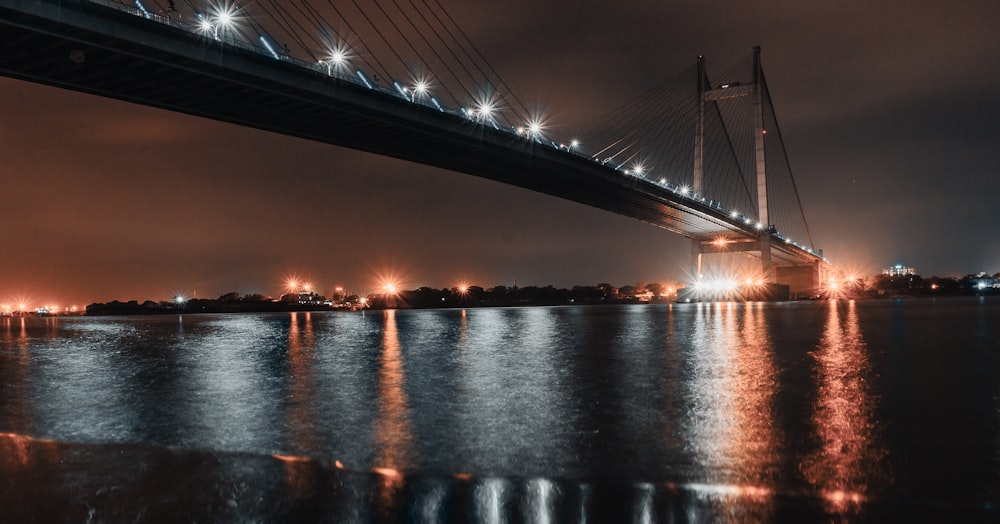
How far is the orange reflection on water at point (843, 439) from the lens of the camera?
403 centimetres

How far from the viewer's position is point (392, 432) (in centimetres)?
592

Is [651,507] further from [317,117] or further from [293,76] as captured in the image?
[317,117]

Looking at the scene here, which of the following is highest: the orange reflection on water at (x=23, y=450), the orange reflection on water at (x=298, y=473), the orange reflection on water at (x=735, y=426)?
the orange reflection on water at (x=298, y=473)

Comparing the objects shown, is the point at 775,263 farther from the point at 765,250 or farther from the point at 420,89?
the point at 420,89

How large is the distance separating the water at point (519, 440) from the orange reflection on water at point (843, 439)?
0.03 meters

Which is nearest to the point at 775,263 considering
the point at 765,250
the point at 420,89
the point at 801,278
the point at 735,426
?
the point at 801,278

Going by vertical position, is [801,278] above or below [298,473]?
above

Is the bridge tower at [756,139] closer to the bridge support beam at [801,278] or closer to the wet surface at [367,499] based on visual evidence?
the bridge support beam at [801,278]

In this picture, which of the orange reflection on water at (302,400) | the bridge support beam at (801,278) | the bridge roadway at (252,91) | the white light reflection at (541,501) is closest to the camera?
the white light reflection at (541,501)

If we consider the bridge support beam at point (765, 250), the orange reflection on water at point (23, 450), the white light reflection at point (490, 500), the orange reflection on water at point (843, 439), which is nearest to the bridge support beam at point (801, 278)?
the bridge support beam at point (765, 250)

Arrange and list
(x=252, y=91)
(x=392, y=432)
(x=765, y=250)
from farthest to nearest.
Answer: (x=765, y=250)
(x=252, y=91)
(x=392, y=432)

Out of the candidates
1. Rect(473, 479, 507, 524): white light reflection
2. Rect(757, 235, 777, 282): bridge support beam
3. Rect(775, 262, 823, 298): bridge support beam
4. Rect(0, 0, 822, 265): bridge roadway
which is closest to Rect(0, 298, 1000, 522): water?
Rect(473, 479, 507, 524): white light reflection

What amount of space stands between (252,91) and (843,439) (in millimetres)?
29910

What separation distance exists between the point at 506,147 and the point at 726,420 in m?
36.0
